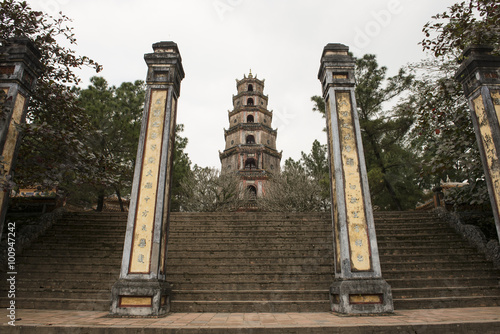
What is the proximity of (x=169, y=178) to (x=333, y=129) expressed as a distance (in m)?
3.03

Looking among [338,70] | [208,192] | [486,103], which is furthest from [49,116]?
[208,192]

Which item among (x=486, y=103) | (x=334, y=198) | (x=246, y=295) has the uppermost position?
(x=486, y=103)

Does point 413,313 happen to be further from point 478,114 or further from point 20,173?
point 20,173

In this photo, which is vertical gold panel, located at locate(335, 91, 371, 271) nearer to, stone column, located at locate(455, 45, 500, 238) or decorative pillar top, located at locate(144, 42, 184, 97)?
stone column, located at locate(455, 45, 500, 238)

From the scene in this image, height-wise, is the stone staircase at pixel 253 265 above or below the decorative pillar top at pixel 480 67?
below

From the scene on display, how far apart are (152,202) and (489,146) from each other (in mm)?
5441

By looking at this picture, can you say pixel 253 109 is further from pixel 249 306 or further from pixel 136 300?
pixel 136 300

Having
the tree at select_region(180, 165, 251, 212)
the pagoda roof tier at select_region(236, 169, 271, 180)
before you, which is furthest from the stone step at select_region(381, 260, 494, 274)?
the pagoda roof tier at select_region(236, 169, 271, 180)

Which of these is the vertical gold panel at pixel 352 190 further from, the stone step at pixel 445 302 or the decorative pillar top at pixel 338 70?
the stone step at pixel 445 302

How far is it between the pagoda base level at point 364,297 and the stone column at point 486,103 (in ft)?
6.68

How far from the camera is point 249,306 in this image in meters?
5.07

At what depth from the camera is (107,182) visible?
7.32 m

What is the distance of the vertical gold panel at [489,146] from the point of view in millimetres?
4723

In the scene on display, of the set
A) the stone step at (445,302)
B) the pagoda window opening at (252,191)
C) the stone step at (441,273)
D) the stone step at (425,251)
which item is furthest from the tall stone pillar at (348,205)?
the pagoda window opening at (252,191)
